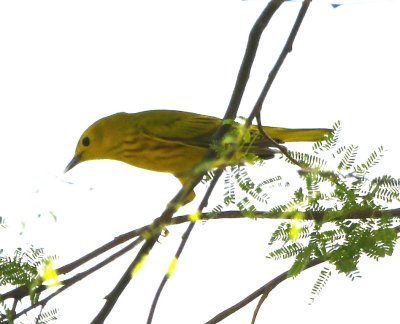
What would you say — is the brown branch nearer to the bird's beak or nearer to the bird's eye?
the bird's beak

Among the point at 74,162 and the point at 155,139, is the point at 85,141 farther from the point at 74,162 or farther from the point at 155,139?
the point at 155,139

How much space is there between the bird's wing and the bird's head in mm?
217

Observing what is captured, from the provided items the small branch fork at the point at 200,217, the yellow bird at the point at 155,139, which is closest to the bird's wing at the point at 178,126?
the yellow bird at the point at 155,139

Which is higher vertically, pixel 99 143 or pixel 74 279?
pixel 99 143

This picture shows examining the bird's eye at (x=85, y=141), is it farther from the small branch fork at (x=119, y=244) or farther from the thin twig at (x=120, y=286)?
the thin twig at (x=120, y=286)

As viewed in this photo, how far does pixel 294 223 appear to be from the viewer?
3.47 meters

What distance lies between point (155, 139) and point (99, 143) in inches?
25.6

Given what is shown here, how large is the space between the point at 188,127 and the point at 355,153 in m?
2.92

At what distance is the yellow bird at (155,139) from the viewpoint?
19.9ft

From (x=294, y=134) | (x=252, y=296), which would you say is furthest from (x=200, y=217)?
(x=294, y=134)

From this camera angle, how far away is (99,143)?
707cm

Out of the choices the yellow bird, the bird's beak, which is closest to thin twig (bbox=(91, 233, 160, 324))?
the yellow bird

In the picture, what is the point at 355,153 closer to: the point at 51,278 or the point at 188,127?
the point at 51,278

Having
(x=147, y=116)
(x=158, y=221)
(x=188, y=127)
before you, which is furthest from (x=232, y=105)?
(x=147, y=116)
